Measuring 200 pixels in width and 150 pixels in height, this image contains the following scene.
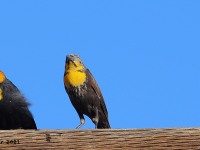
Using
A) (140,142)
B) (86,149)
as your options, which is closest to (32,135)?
(86,149)

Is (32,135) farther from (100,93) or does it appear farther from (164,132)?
(100,93)

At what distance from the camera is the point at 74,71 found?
4992 mm

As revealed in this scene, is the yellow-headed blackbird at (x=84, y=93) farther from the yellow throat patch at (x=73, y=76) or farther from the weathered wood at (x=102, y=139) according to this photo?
the weathered wood at (x=102, y=139)

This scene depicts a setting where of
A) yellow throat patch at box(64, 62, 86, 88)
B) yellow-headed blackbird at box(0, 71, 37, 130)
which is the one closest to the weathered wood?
yellow-headed blackbird at box(0, 71, 37, 130)

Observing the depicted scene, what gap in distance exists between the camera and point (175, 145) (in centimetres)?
239

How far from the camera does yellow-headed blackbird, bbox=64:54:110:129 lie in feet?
16.3

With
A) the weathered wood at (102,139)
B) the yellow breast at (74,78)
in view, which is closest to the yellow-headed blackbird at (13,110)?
the yellow breast at (74,78)

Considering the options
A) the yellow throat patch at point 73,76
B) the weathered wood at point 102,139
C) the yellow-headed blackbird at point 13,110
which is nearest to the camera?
the weathered wood at point 102,139

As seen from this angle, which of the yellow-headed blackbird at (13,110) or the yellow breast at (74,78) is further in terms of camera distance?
the yellow breast at (74,78)

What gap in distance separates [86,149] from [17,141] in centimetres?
32

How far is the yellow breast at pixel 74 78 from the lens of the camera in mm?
4945

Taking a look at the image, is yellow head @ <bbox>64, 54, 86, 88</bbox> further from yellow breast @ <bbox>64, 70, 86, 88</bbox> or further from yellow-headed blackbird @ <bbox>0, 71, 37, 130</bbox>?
yellow-headed blackbird @ <bbox>0, 71, 37, 130</bbox>

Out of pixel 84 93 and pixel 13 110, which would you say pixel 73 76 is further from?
pixel 13 110

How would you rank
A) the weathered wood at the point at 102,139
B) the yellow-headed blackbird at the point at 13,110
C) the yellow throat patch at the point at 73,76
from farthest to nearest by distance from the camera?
the yellow throat patch at the point at 73,76
the yellow-headed blackbird at the point at 13,110
the weathered wood at the point at 102,139
